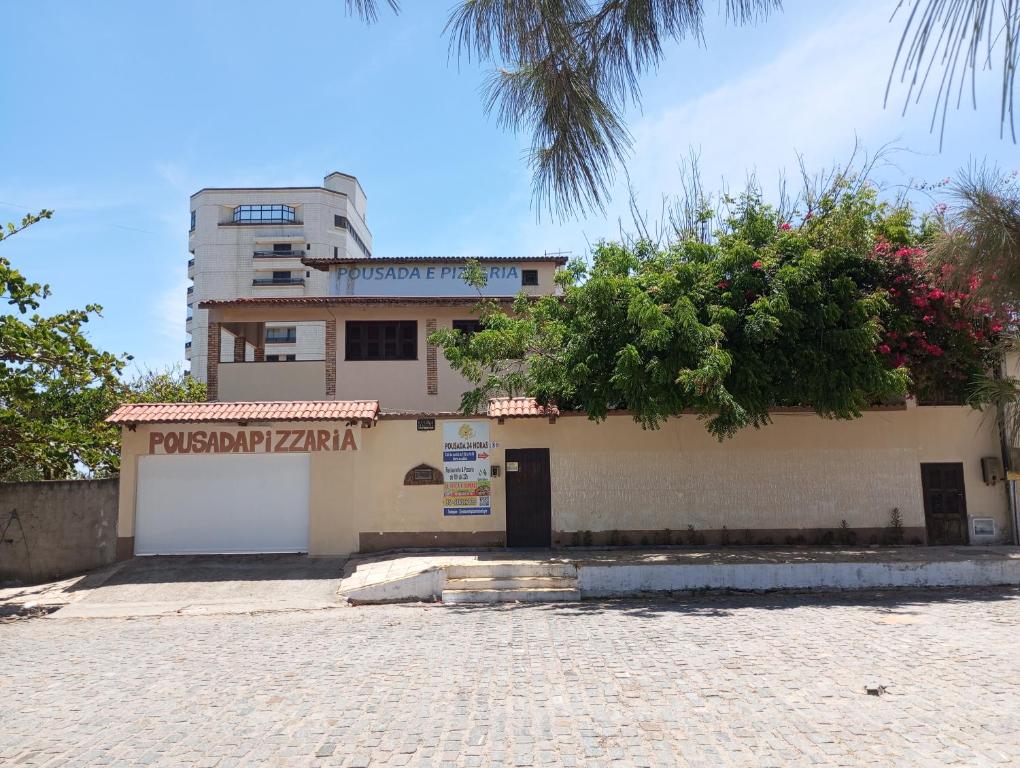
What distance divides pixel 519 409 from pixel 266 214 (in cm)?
5340

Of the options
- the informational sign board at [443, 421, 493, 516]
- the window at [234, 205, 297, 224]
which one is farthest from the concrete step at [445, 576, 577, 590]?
the window at [234, 205, 297, 224]

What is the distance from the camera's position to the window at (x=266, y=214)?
60531 millimetres

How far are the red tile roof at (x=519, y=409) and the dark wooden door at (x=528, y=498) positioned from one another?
0.75 metres

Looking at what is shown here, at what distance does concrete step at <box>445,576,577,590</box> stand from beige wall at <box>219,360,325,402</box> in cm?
936

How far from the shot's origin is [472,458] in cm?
1404

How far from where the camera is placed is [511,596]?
11.1 metres

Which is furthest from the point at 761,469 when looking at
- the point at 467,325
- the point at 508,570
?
the point at 467,325

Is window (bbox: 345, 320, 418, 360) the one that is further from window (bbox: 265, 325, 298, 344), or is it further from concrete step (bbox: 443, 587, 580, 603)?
window (bbox: 265, 325, 298, 344)

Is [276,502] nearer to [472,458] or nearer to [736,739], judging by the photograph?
[472,458]

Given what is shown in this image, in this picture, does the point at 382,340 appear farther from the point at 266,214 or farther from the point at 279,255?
the point at 266,214

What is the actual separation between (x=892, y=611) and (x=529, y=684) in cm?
598

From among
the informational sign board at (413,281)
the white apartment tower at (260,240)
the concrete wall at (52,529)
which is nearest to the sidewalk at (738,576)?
the concrete wall at (52,529)

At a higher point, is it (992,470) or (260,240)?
(260,240)

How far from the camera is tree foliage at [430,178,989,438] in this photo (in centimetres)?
1131
